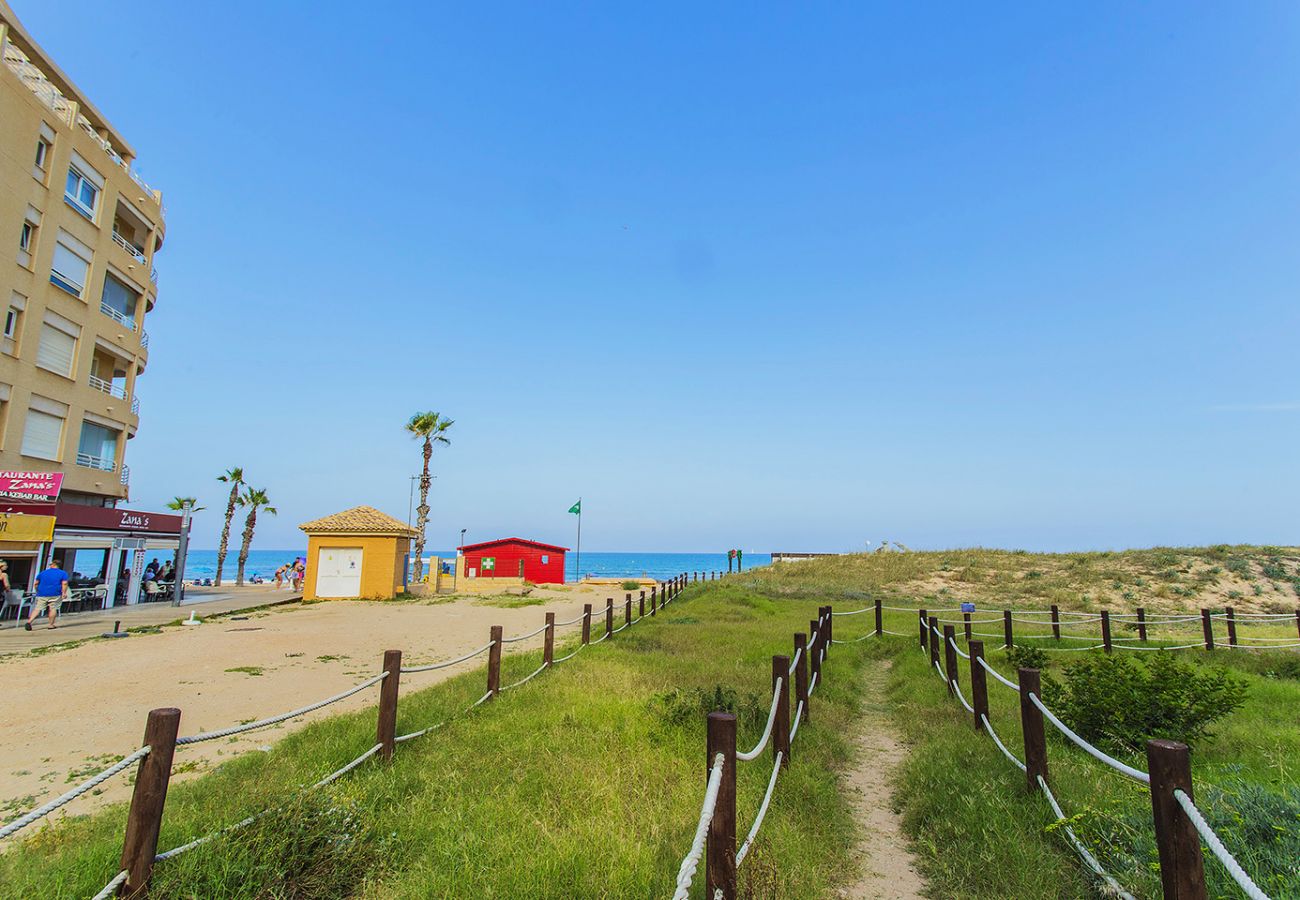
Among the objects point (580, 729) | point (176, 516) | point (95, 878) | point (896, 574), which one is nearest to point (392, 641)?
point (580, 729)

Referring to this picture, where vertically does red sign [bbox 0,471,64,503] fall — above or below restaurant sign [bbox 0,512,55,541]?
above

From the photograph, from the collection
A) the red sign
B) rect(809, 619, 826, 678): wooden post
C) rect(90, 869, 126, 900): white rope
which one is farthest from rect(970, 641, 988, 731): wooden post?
the red sign

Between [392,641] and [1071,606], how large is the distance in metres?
25.2

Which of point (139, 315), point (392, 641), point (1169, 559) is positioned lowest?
point (392, 641)

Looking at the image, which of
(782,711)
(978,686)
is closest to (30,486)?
(782,711)

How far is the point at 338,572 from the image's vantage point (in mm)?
29500

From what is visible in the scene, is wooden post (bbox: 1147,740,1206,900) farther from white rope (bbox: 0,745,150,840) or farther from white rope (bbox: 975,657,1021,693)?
white rope (bbox: 0,745,150,840)

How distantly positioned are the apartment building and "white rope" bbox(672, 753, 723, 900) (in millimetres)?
23856

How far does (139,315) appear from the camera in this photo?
99.1 feet

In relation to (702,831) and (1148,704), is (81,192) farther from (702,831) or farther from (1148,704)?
(1148,704)

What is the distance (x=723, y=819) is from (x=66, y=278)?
33142 millimetres

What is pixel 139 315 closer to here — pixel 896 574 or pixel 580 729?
pixel 580 729

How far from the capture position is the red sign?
766 inches

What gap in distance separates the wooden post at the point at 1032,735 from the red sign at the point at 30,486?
82.9 ft
